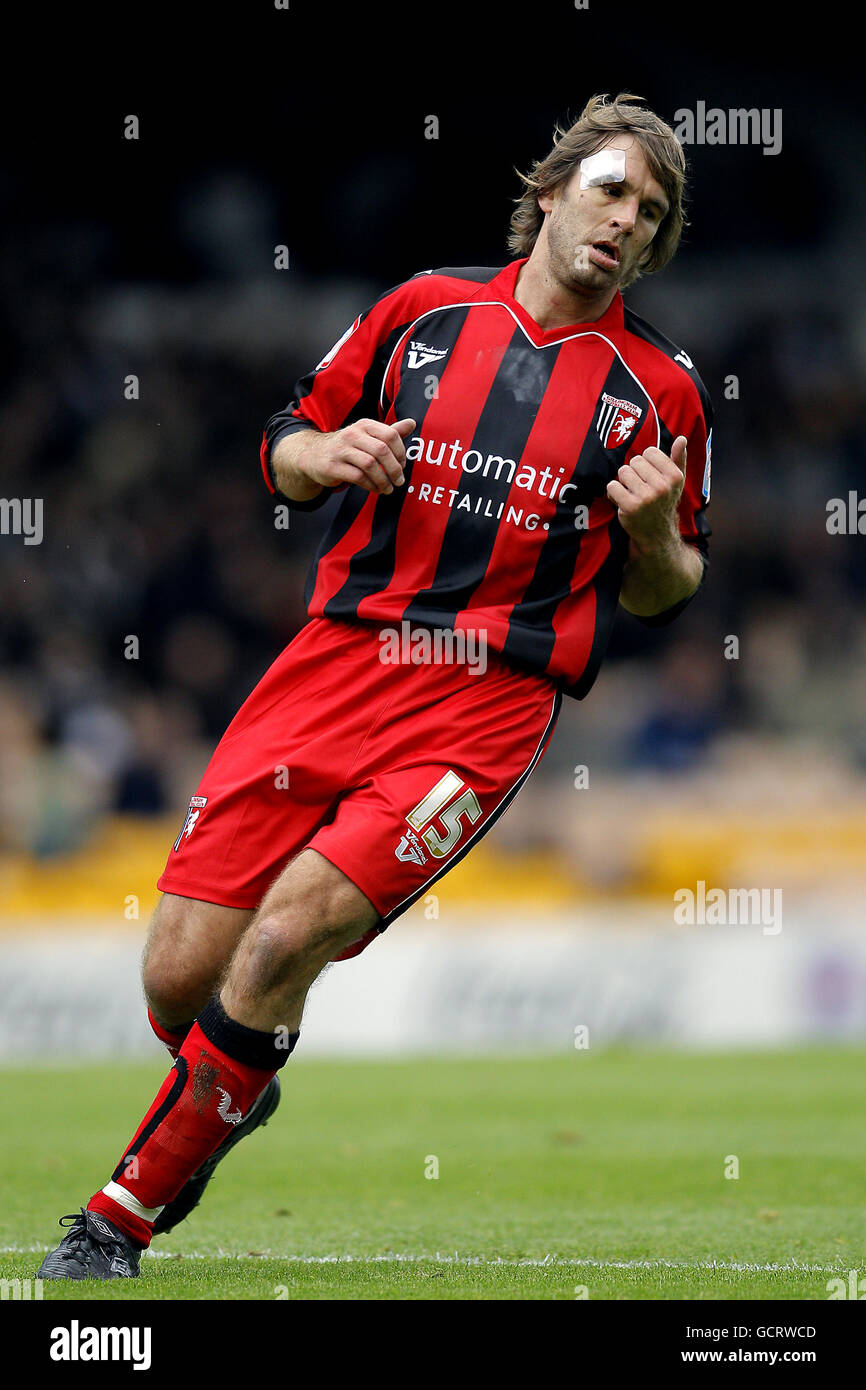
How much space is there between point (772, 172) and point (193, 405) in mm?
5752

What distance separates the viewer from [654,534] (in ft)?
14.1

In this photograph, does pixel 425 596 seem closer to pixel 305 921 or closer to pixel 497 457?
pixel 497 457

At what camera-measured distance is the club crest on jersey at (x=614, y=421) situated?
436 cm

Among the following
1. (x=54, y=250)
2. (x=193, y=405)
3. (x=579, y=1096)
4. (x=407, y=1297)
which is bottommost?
(x=579, y=1096)

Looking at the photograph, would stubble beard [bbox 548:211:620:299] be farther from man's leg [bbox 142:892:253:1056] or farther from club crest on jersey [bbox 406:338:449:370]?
man's leg [bbox 142:892:253:1056]

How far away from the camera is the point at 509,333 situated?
4465 mm

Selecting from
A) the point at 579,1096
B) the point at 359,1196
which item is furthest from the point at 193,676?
the point at 359,1196

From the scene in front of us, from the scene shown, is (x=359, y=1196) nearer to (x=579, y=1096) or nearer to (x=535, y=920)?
(x=579, y=1096)

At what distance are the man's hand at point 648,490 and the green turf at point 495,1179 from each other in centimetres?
179

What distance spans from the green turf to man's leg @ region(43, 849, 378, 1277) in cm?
21

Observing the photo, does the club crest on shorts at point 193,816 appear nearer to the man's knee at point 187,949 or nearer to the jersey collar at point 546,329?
the man's knee at point 187,949

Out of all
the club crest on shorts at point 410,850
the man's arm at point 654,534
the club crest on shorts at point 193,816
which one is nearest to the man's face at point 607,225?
the man's arm at point 654,534

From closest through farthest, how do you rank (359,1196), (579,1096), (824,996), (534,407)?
(534,407)
(359,1196)
(579,1096)
(824,996)

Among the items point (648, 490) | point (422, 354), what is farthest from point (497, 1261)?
point (422, 354)
